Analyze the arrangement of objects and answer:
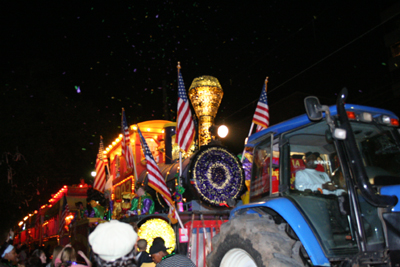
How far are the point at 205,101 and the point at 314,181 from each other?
277 inches

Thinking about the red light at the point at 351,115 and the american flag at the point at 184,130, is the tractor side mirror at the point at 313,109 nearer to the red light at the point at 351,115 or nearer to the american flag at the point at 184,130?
the red light at the point at 351,115

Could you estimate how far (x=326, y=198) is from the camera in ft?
12.3

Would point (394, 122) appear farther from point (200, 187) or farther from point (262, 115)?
point (262, 115)

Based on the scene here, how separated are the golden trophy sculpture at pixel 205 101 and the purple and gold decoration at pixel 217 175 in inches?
49.4

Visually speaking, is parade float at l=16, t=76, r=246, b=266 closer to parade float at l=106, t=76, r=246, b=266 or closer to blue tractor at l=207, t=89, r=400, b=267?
parade float at l=106, t=76, r=246, b=266

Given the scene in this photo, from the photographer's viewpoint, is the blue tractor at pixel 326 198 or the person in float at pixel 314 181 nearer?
the blue tractor at pixel 326 198

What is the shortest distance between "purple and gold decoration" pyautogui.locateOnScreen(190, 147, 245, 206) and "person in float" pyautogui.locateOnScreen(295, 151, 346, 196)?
195 inches

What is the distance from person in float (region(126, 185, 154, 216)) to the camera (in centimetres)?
952

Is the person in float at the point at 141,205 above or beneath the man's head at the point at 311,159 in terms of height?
beneath

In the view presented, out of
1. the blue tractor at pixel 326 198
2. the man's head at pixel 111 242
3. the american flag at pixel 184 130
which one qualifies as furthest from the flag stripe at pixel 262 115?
the man's head at pixel 111 242

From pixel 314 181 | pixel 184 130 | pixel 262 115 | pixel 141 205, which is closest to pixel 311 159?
pixel 314 181

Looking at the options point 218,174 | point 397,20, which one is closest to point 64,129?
point 218,174

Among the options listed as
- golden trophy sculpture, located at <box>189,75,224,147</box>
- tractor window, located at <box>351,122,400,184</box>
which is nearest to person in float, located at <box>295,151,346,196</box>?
tractor window, located at <box>351,122,400,184</box>

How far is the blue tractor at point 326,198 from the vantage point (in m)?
3.28
